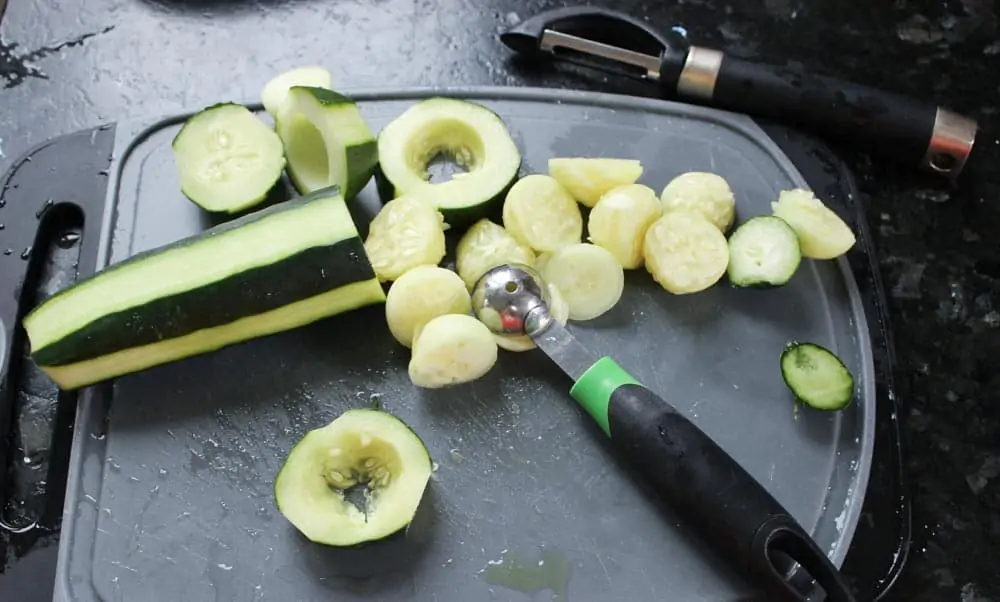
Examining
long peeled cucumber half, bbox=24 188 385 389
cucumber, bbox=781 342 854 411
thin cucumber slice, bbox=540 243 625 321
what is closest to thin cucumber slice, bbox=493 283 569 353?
thin cucumber slice, bbox=540 243 625 321

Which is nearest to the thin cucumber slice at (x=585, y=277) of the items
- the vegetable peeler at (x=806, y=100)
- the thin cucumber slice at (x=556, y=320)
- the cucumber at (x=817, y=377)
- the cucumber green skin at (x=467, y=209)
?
the thin cucumber slice at (x=556, y=320)

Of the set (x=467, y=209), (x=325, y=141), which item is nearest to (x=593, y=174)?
(x=467, y=209)

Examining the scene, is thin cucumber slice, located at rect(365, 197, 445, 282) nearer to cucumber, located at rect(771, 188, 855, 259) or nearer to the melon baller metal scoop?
the melon baller metal scoop

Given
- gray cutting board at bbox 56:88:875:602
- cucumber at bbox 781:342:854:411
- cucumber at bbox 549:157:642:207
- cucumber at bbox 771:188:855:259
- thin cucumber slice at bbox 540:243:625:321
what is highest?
cucumber at bbox 549:157:642:207

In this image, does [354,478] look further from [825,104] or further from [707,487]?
[825,104]

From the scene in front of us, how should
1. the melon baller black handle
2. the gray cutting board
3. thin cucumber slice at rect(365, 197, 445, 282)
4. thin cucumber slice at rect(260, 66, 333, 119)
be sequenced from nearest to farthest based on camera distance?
the melon baller black handle < the gray cutting board < thin cucumber slice at rect(365, 197, 445, 282) < thin cucumber slice at rect(260, 66, 333, 119)

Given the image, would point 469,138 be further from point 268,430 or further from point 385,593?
point 385,593

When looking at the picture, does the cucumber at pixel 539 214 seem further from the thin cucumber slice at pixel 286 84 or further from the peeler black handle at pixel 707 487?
the thin cucumber slice at pixel 286 84

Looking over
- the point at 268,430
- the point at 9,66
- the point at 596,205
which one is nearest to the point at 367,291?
the point at 268,430
